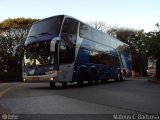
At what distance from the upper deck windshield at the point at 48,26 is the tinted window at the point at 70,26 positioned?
329 mm

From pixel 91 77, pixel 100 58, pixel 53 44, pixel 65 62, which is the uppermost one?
pixel 53 44

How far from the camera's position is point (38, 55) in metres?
19.2

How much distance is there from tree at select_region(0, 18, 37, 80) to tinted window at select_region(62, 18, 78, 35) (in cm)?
3729

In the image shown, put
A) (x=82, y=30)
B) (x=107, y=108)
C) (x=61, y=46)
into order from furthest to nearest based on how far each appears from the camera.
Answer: (x=82, y=30) → (x=61, y=46) → (x=107, y=108)

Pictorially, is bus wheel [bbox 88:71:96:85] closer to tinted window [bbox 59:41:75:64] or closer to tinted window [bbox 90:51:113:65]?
tinted window [bbox 90:51:113:65]

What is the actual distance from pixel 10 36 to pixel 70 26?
40466 mm

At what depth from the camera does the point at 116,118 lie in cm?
877

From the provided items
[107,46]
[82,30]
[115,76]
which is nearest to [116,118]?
[82,30]

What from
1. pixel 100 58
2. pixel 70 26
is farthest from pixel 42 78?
pixel 100 58

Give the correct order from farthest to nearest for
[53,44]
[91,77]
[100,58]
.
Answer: [100,58] < [91,77] < [53,44]

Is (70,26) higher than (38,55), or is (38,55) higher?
(70,26)

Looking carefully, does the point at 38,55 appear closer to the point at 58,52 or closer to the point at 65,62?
the point at 58,52

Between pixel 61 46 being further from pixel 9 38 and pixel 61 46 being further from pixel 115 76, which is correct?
pixel 9 38

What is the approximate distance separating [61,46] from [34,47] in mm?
1557
